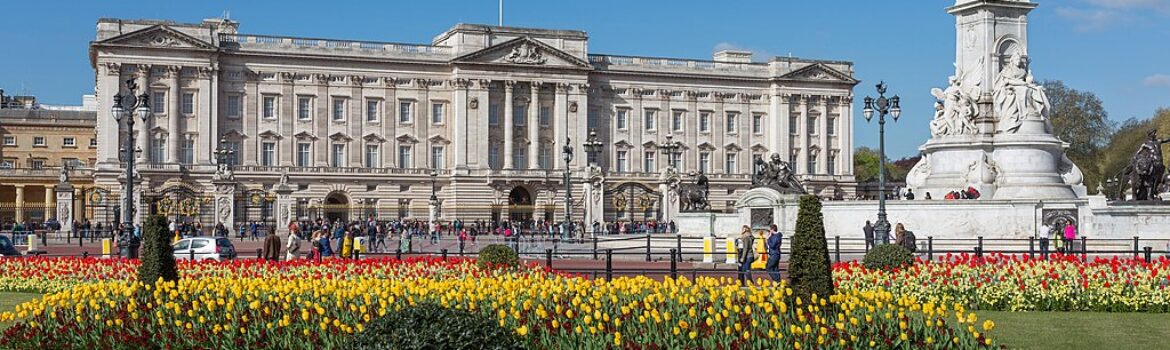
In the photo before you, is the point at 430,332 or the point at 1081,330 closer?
the point at 430,332

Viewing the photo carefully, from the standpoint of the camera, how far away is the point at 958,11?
39.1m

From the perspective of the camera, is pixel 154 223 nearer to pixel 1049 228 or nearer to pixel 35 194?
pixel 1049 228

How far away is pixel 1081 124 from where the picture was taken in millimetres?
92438

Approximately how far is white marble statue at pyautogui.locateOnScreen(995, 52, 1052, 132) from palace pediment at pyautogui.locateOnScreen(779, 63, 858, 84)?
58.7 m

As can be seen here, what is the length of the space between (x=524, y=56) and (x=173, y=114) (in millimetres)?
21283

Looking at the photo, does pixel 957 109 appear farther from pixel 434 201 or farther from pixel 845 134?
pixel 845 134

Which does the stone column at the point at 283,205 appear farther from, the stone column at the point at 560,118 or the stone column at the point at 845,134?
the stone column at the point at 845,134

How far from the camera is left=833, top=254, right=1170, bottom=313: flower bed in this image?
64.3 ft

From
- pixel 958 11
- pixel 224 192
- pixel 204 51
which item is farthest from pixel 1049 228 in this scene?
pixel 204 51

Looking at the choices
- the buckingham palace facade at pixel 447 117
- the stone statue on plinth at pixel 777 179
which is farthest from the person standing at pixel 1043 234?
the buckingham palace facade at pixel 447 117

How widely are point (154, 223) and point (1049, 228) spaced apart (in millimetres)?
23831

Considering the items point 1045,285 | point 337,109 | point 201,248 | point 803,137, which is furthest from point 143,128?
point 1045,285

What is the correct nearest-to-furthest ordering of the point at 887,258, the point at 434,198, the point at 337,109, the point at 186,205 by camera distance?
the point at 887,258
the point at 186,205
the point at 434,198
the point at 337,109

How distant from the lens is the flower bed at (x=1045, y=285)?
19.6 meters
